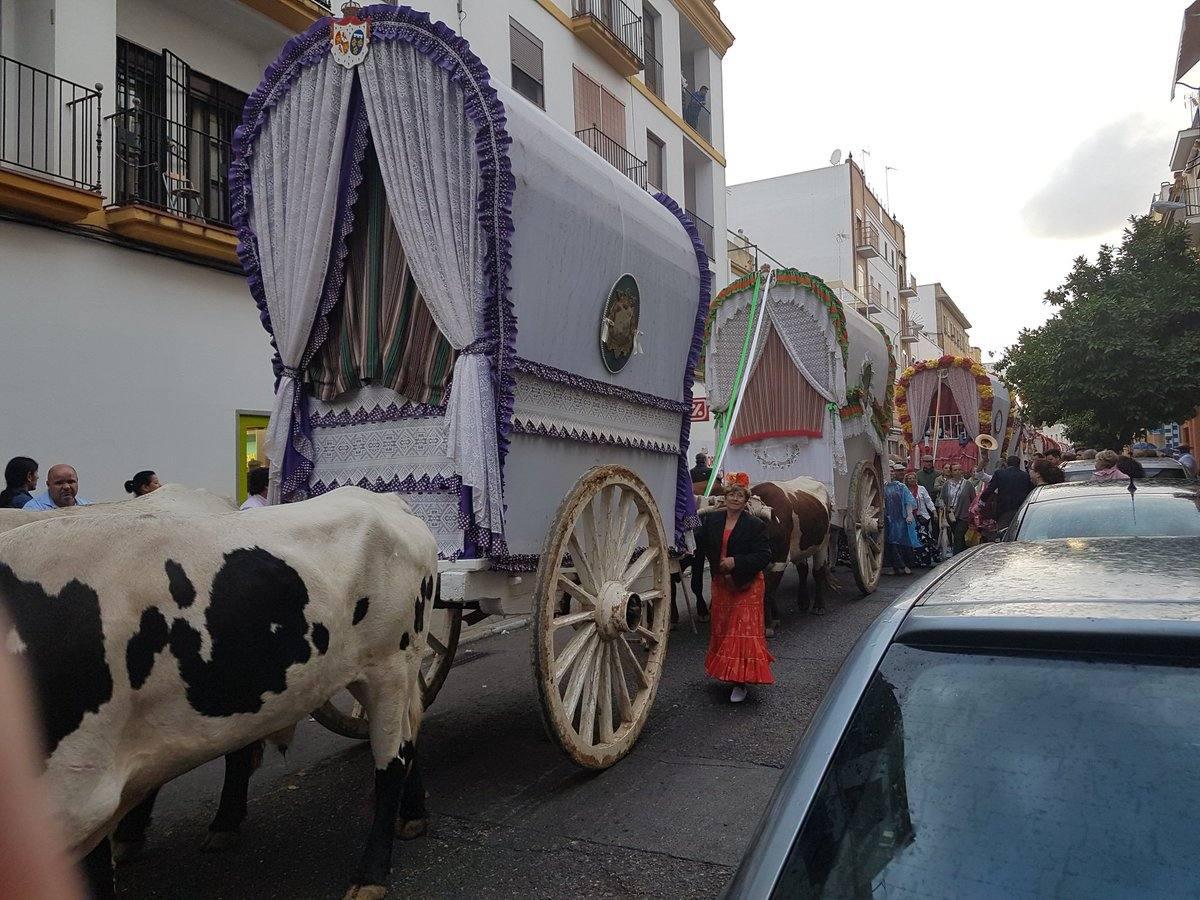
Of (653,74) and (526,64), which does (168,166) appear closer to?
(526,64)

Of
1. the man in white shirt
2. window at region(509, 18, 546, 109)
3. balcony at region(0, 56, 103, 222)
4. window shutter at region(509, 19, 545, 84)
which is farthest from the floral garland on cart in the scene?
the man in white shirt

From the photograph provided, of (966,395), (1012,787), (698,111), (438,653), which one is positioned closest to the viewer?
(1012,787)

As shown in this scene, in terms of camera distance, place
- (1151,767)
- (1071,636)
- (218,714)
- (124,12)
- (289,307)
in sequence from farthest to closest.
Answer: (124,12)
(289,307)
(218,714)
(1071,636)
(1151,767)

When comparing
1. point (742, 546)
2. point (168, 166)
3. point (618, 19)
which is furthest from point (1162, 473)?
point (618, 19)

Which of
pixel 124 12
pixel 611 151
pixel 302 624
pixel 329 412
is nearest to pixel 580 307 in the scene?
pixel 329 412

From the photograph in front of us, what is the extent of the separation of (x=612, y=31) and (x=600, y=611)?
16173mm

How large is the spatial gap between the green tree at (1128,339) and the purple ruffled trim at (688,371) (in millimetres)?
14514

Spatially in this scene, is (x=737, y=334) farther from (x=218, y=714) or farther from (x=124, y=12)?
(x=218, y=714)

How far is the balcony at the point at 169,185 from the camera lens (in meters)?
9.02

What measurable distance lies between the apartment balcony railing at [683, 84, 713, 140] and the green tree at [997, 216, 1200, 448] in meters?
9.52

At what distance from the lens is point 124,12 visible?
31.1ft

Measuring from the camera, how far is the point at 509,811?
4.15 meters

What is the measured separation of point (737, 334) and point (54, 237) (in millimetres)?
7465

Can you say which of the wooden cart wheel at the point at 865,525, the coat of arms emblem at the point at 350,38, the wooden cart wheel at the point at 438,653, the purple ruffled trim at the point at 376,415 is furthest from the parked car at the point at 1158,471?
the coat of arms emblem at the point at 350,38
